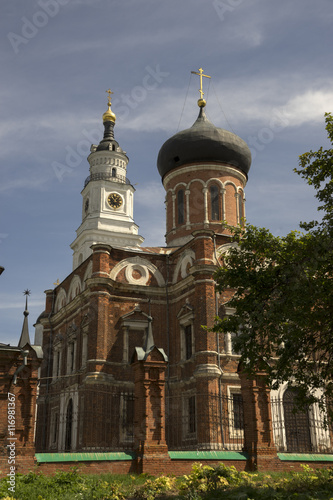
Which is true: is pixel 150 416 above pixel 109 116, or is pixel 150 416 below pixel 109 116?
below

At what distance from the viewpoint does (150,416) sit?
43.8ft

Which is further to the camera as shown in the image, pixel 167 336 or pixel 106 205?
pixel 106 205

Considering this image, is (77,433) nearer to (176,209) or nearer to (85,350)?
(85,350)

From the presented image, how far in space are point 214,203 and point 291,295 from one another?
16.4 meters

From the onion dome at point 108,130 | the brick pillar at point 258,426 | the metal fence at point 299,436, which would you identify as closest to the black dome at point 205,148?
the metal fence at point 299,436

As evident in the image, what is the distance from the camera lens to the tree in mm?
11820

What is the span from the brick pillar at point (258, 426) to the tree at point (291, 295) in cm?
138

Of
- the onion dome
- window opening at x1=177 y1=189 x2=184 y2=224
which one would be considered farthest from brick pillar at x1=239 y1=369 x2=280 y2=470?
the onion dome

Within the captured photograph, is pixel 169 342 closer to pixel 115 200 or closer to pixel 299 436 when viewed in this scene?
pixel 299 436

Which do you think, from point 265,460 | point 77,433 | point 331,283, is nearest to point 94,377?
point 77,433

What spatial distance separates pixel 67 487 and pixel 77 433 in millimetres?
11788

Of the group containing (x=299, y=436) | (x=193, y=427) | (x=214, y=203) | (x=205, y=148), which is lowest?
(x=299, y=436)

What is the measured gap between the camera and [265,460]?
1412cm

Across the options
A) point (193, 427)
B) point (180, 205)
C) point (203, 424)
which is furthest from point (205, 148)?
point (203, 424)
